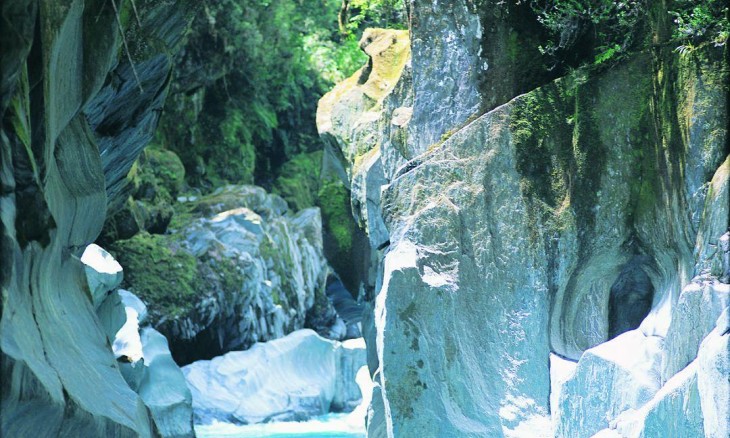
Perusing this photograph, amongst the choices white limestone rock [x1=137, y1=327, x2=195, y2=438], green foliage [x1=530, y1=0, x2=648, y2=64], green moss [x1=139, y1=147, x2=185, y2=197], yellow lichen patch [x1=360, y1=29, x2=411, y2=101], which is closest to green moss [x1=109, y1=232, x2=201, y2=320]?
green moss [x1=139, y1=147, x2=185, y2=197]

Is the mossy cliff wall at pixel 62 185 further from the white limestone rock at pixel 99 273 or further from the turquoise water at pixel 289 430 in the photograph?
the turquoise water at pixel 289 430

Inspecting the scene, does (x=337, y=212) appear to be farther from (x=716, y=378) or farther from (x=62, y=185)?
(x=716, y=378)

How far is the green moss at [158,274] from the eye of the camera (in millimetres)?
16547

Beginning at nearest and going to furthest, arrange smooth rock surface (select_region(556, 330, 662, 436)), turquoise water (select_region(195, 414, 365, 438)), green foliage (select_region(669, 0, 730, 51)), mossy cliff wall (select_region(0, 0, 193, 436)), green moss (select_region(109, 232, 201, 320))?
mossy cliff wall (select_region(0, 0, 193, 436)) < smooth rock surface (select_region(556, 330, 662, 436)) < green foliage (select_region(669, 0, 730, 51)) < turquoise water (select_region(195, 414, 365, 438)) < green moss (select_region(109, 232, 201, 320))

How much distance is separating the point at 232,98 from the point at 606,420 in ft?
61.9

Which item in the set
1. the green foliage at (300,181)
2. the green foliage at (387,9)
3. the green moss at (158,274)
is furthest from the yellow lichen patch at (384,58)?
the green foliage at (300,181)

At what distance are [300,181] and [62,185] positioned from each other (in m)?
19.5

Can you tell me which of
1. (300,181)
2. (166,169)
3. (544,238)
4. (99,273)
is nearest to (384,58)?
(99,273)

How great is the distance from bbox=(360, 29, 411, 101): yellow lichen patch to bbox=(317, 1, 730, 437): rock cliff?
3.61 m

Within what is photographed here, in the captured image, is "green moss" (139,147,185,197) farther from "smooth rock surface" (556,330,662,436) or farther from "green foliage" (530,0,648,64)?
"smooth rock surface" (556,330,662,436)

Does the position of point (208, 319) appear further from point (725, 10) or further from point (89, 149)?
point (725, 10)

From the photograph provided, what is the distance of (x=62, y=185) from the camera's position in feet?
22.9

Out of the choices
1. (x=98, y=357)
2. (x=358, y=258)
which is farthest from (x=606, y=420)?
(x=358, y=258)

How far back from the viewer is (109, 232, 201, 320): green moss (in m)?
16.5
